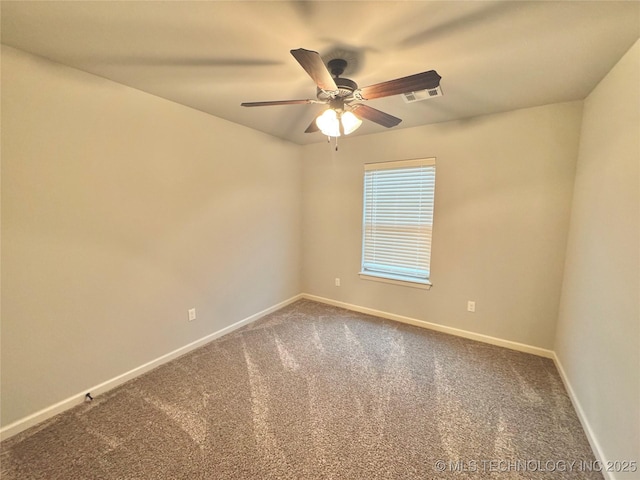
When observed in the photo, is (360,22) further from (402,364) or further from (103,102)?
(402,364)

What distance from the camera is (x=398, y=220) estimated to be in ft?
10.6

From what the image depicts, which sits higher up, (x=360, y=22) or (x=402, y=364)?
(x=360, y=22)

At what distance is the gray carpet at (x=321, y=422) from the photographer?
4.66ft

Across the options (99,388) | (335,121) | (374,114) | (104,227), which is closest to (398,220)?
(374,114)

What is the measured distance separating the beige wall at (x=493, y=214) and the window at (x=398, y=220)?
4.0 inches

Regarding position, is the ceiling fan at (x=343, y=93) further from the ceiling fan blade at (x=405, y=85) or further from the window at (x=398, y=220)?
the window at (x=398, y=220)

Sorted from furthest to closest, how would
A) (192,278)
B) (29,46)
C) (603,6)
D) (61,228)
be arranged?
(192,278), (61,228), (29,46), (603,6)

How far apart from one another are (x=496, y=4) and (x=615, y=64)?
1.14 meters

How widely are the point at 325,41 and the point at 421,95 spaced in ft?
3.40

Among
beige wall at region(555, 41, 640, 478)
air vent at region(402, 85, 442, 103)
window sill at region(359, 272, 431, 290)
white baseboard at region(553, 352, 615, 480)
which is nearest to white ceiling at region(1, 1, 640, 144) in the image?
air vent at region(402, 85, 442, 103)

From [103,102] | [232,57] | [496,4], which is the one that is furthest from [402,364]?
[103,102]

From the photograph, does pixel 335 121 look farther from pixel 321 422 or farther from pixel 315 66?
pixel 321 422

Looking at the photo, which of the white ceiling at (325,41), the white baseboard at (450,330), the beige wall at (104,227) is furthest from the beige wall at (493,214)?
the beige wall at (104,227)

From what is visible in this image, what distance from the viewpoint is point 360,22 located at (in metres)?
1.34
